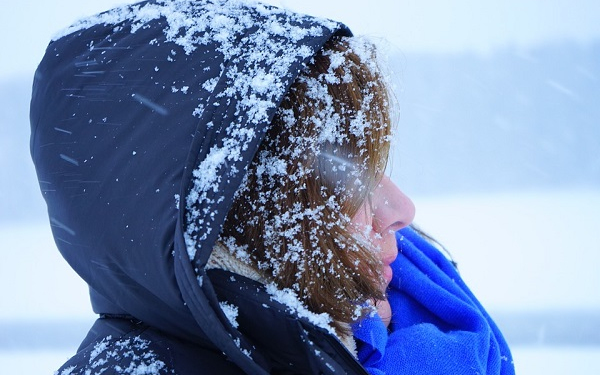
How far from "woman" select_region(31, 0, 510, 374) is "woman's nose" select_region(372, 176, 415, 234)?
0.08 m

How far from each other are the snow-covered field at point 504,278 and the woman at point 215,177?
1.15 metres

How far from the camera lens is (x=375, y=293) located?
2.41 ft

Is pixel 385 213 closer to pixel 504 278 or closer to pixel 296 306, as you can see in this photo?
pixel 296 306

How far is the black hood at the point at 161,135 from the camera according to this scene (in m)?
0.55

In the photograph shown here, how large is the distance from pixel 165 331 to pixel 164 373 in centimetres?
7

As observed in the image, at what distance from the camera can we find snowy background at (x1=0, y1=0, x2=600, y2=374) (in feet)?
5.84

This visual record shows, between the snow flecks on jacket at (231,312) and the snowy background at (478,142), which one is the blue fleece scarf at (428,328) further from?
the snowy background at (478,142)

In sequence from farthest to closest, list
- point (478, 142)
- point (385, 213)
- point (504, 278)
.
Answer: point (478, 142) → point (504, 278) → point (385, 213)

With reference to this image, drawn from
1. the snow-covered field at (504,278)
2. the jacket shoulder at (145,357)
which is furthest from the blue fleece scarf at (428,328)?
the snow-covered field at (504,278)

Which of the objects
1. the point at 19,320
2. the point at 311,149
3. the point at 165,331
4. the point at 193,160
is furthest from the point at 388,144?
the point at 19,320

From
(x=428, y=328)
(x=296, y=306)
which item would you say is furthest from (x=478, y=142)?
(x=296, y=306)

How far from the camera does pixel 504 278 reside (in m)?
1.70

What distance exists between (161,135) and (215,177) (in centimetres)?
9

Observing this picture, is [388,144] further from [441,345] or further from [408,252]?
[408,252]
